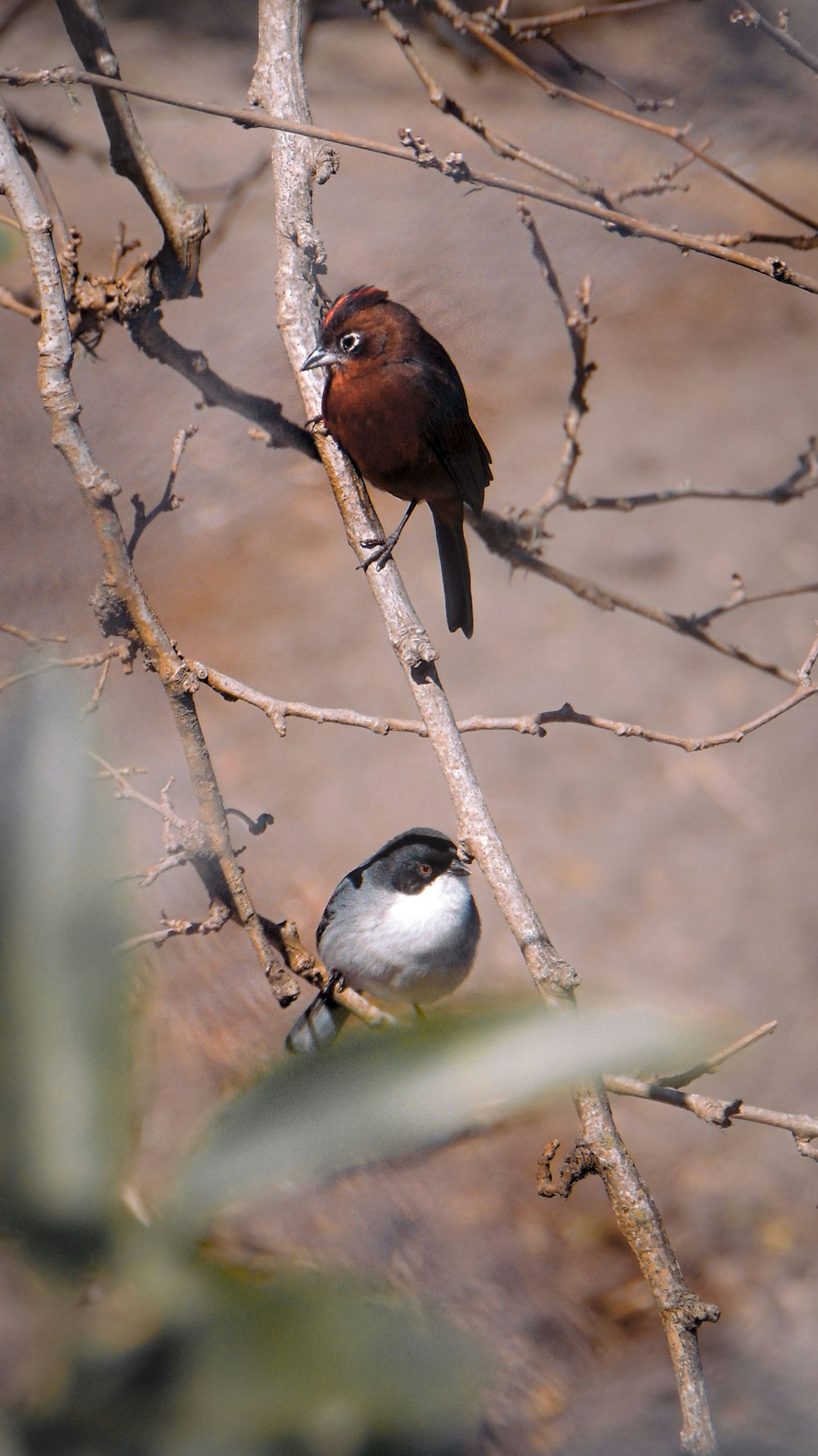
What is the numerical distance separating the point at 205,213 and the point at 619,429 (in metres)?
1.75

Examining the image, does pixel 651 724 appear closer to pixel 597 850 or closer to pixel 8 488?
pixel 597 850

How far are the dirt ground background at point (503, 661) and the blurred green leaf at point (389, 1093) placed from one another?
0.23 ft

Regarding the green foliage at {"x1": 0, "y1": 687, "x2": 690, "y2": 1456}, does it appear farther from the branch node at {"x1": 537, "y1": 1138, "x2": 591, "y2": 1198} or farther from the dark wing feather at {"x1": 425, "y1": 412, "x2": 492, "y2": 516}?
the dark wing feather at {"x1": 425, "y1": 412, "x2": 492, "y2": 516}

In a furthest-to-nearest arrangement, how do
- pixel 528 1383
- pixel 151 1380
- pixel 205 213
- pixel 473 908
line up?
pixel 473 908, pixel 205 213, pixel 528 1383, pixel 151 1380

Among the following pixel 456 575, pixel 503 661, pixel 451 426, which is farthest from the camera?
pixel 503 661

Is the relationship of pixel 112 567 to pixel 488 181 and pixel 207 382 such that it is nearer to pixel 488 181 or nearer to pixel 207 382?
pixel 488 181

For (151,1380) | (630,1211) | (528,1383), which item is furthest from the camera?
(528,1383)

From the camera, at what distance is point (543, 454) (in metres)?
1.84

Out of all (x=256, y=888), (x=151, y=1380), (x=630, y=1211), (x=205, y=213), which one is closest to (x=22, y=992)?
(x=151, y=1380)

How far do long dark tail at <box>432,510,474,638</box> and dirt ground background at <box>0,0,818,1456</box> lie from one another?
14 cm

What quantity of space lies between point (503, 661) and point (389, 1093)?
206 centimetres

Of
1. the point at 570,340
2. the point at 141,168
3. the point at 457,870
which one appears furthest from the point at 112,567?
the point at 570,340

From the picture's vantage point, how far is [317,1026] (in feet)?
2.17

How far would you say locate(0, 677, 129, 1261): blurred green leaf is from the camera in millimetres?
374
